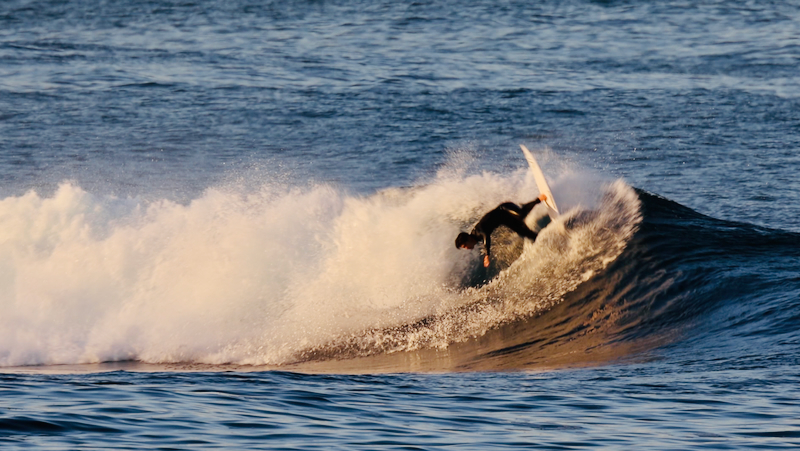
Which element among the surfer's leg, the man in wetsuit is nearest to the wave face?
the surfer's leg

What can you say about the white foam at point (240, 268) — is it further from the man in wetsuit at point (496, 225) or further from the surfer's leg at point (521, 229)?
the man in wetsuit at point (496, 225)

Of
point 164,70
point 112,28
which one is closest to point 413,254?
point 164,70

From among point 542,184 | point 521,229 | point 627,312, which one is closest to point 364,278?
point 521,229

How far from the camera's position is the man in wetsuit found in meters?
11.4

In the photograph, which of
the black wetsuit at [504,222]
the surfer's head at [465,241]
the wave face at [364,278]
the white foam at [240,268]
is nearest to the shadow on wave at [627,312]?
the wave face at [364,278]

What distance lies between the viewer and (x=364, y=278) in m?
13.1

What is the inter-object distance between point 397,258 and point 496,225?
6.82 ft

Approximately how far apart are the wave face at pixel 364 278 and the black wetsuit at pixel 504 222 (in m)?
0.66

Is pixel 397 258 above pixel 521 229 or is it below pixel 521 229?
below

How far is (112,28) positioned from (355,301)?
2799 centimetres

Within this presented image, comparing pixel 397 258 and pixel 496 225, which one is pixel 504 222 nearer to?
pixel 496 225

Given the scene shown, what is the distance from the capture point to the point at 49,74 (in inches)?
1184

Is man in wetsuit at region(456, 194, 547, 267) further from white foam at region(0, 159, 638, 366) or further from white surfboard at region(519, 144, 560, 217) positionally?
white foam at region(0, 159, 638, 366)

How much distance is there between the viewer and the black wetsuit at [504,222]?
37.6 ft
